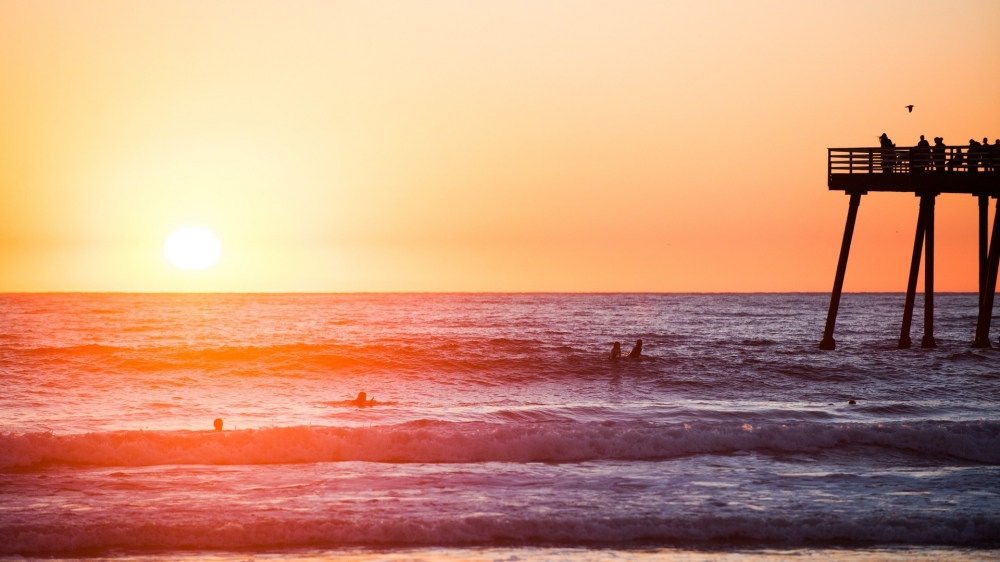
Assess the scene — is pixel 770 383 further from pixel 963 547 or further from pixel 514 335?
pixel 514 335

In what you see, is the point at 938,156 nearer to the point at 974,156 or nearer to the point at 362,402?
the point at 974,156

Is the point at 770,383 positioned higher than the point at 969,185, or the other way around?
the point at 969,185

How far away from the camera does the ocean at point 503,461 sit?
11312 mm

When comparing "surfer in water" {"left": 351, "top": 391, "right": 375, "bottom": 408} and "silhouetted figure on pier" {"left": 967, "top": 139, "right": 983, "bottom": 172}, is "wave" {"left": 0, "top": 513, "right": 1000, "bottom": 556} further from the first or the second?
"silhouetted figure on pier" {"left": 967, "top": 139, "right": 983, "bottom": 172}

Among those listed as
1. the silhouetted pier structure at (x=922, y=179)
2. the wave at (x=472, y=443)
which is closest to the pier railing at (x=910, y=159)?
the silhouetted pier structure at (x=922, y=179)

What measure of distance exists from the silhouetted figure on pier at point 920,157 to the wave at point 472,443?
13.0 m

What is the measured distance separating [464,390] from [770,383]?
1011 centimetres

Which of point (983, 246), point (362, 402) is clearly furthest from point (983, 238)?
point (362, 402)

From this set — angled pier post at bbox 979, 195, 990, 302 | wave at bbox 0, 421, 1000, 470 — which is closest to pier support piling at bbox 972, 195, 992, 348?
angled pier post at bbox 979, 195, 990, 302

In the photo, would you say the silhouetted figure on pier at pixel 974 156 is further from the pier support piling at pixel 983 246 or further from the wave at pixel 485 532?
the wave at pixel 485 532

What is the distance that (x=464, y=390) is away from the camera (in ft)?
91.5

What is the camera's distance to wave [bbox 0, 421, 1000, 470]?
53.7 feet

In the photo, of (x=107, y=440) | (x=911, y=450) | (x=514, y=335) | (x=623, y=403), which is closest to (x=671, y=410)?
(x=623, y=403)

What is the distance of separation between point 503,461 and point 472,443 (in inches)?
40.2
